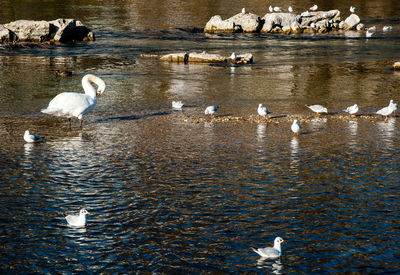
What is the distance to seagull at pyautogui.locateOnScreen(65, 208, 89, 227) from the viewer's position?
14279mm

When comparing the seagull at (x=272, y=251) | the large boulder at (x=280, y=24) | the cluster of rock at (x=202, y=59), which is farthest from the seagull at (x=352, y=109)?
the large boulder at (x=280, y=24)

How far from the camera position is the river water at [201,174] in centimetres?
1338

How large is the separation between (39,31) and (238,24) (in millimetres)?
24393

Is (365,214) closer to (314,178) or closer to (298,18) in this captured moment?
(314,178)

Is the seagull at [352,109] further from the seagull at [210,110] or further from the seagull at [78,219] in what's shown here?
the seagull at [78,219]

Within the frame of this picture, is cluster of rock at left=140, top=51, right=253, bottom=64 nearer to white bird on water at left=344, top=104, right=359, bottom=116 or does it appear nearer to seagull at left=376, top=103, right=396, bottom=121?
white bird on water at left=344, top=104, right=359, bottom=116

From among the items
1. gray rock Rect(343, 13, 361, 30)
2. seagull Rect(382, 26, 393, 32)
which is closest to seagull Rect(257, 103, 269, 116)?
gray rock Rect(343, 13, 361, 30)

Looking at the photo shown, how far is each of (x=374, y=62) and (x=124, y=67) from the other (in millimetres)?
19597

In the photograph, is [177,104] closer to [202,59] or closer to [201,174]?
[201,174]

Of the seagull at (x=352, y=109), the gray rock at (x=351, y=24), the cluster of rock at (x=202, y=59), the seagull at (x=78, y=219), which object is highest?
the gray rock at (x=351, y=24)

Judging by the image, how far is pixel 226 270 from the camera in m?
12.6

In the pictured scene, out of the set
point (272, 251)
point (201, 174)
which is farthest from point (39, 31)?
point (272, 251)

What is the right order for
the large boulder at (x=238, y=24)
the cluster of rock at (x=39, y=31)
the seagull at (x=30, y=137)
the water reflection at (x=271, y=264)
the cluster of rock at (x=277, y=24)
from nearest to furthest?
the water reflection at (x=271, y=264), the seagull at (x=30, y=137), the cluster of rock at (x=39, y=31), the large boulder at (x=238, y=24), the cluster of rock at (x=277, y=24)

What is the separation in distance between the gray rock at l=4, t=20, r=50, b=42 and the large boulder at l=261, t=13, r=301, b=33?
25625 mm
